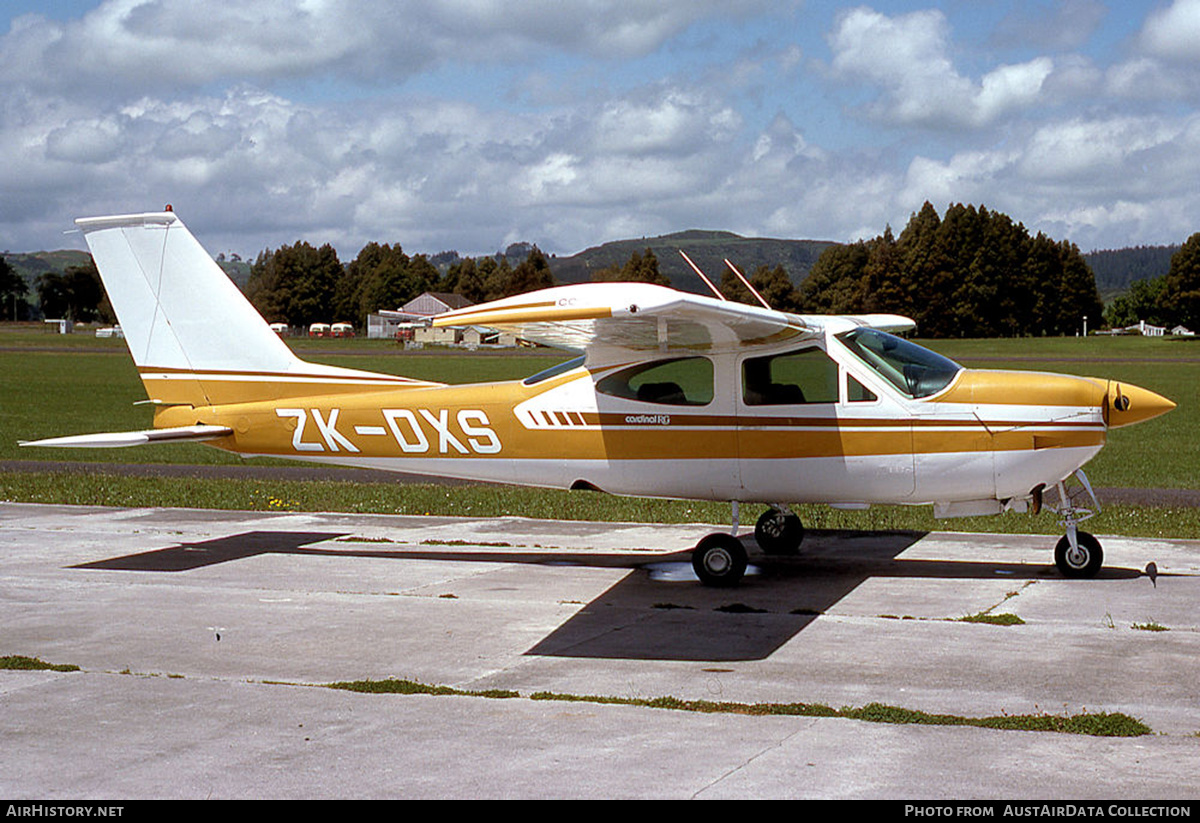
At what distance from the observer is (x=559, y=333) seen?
10617mm

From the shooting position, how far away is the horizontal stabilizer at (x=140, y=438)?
11.4 metres

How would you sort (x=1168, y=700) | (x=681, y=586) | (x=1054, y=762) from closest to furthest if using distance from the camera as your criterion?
1. (x=1054, y=762)
2. (x=1168, y=700)
3. (x=681, y=586)

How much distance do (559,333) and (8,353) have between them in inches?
3281

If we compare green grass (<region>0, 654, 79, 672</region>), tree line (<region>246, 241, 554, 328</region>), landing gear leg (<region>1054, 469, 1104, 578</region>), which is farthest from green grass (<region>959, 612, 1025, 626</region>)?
tree line (<region>246, 241, 554, 328</region>)

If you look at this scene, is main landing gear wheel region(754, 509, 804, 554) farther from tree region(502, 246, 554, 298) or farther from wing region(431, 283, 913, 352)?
tree region(502, 246, 554, 298)

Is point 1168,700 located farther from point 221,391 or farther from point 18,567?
point 18,567

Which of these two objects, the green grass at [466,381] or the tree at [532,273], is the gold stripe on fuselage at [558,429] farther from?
the tree at [532,273]

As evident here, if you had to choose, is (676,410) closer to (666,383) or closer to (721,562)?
(666,383)

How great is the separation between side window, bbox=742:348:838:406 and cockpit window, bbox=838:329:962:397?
316 millimetres

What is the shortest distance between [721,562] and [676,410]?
1433mm

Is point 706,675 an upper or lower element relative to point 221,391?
lower

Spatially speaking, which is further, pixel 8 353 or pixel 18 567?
pixel 8 353

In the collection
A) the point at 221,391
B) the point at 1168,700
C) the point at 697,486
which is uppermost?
the point at 221,391

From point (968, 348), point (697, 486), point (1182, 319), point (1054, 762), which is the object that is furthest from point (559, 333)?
point (1182, 319)
